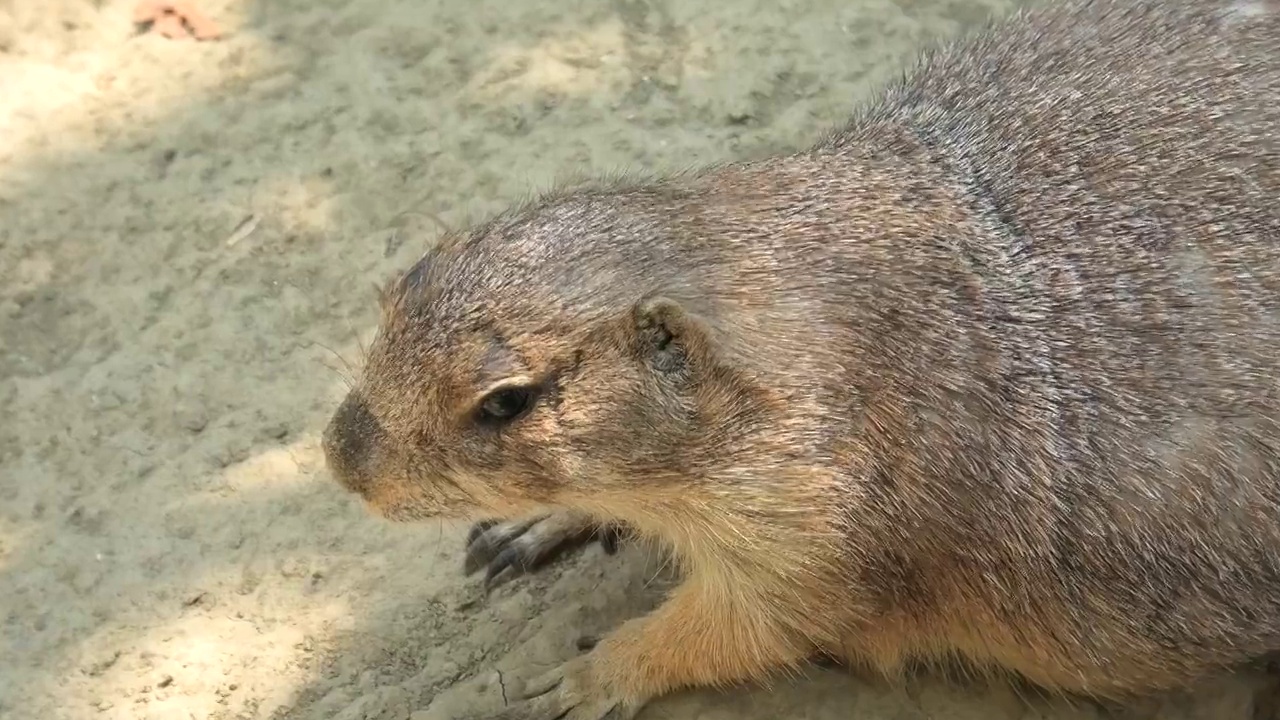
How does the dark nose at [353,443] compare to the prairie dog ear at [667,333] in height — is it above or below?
below

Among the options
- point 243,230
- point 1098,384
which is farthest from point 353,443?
point 243,230

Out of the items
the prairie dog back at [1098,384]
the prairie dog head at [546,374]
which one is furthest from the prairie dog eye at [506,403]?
the prairie dog back at [1098,384]

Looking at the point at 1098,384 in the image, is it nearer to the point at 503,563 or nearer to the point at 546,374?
the point at 546,374

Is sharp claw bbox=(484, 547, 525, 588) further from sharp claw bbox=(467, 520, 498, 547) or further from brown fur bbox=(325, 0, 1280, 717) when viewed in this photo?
brown fur bbox=(325, 0, 1280, 717)

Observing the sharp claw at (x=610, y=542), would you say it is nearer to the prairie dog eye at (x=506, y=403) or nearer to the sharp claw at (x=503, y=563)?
the sharp claw at (x=503, y=563)

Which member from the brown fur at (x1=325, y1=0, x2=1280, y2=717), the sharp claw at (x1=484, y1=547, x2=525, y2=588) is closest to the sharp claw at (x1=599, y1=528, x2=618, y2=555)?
the sharp claw at (x1=484, y1=547, x2=525, y2=588)
